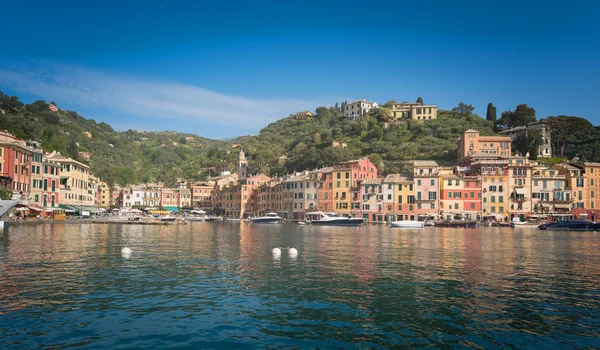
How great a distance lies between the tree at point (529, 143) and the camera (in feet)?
371

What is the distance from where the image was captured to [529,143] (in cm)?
11400

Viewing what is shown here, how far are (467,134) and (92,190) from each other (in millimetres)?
91301

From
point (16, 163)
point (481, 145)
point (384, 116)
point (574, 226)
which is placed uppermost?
point (384, 116)

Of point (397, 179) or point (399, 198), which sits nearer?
point (399, 198)

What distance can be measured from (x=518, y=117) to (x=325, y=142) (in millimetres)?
59795

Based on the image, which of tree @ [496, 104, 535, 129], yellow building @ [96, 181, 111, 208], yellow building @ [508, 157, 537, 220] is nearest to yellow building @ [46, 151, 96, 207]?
yellow building @ [96, 181, 111, 208]

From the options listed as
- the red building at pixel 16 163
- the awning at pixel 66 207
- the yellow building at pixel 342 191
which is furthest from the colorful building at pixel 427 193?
the red building at pixel 16 163

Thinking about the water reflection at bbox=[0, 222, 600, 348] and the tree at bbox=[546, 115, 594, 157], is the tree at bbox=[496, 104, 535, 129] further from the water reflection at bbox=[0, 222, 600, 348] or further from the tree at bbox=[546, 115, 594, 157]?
the water reflection at bbox=[0, 222, 600, 348]

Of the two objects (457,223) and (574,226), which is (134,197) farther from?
(574,226)

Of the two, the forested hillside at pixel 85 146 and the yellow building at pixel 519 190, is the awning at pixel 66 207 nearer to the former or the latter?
the forested hillside at pixel 85 146

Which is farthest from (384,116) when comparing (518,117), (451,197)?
(451,197)

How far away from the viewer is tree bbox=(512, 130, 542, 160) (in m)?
113

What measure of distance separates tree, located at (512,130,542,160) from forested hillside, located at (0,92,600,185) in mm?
286

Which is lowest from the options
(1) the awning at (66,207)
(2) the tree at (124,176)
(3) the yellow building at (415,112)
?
(1) the awning at (66,207)
